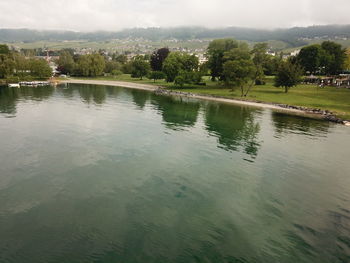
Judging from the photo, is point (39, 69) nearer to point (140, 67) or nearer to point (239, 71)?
point (140, 67)

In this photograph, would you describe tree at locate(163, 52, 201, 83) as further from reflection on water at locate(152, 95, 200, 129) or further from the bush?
reflection on water at locate(152, 95, 200, 129)

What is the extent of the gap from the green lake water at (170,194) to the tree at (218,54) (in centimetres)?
7750

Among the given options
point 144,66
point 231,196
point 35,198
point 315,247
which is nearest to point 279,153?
point 231,196

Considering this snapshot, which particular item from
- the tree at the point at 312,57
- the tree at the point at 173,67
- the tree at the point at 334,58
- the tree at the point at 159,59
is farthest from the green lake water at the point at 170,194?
the tree at the point at 159,59

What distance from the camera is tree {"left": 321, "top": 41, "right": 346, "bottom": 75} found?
493 ft

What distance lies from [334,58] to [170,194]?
161571mm

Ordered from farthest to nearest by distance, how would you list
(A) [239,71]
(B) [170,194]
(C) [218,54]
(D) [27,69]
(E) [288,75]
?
(D) [27,69] < (C) [218,54] < (E) [288,75] < (A) [239,71] < (B) [170,194]

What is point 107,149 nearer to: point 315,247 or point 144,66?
point 315,247

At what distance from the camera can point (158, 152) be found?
1768 inches

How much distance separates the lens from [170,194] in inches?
1216

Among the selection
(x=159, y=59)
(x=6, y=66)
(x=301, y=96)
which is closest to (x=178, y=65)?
(x=159, y=59)

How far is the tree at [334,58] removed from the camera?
493 ft

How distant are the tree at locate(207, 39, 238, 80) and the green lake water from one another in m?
77.5

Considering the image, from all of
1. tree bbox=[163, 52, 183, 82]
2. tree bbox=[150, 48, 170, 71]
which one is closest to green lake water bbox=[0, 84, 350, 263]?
tree bbox=[163, 52, 183, 82]
